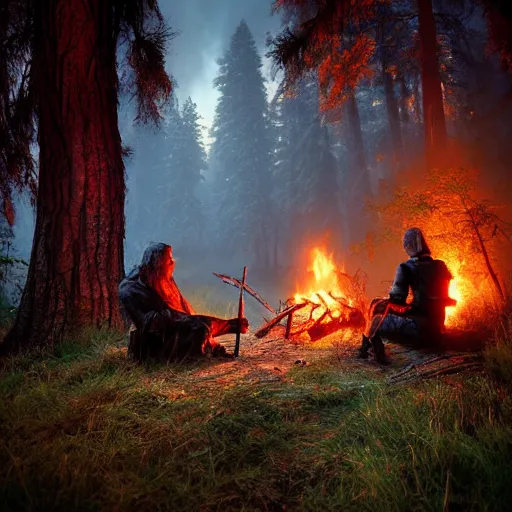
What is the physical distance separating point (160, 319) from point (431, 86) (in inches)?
427

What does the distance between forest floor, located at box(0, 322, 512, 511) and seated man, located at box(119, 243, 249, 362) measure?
526mm

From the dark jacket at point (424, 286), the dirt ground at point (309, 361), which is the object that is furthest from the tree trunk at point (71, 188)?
the dark jacket at point (424, 286)

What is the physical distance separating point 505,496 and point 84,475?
79.1 inches

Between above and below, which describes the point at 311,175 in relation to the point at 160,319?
above

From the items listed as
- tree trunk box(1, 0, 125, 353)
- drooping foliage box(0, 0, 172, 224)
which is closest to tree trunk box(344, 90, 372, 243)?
drooping foliage box(0, 0, 172, 224)

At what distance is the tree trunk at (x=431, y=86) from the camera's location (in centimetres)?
977

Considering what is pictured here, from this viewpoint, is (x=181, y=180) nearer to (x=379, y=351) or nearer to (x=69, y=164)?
(x=69, y=164)

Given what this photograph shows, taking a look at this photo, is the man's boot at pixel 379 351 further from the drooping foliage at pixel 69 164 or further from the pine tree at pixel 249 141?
the pine tree at pixel 249 141

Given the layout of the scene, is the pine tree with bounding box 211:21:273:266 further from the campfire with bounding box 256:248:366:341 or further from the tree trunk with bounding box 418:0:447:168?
the campfire with bounding box 256:248:366:341

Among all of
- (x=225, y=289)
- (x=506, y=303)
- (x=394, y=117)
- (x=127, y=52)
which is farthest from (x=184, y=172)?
(x=506, y=303)

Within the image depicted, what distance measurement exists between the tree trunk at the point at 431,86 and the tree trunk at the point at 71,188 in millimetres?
9196

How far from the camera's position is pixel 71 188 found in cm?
496

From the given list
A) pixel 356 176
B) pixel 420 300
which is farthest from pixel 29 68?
pixel 356 176

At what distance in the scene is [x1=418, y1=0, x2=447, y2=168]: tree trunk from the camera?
9766 millimetres
